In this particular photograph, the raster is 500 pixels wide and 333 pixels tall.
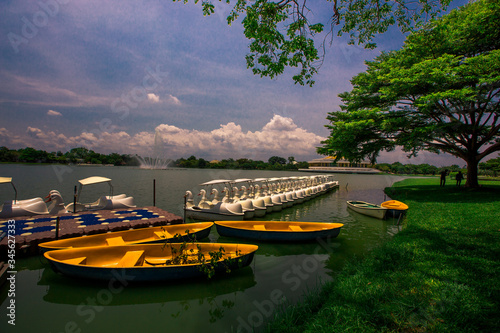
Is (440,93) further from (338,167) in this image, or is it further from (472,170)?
(338,167)

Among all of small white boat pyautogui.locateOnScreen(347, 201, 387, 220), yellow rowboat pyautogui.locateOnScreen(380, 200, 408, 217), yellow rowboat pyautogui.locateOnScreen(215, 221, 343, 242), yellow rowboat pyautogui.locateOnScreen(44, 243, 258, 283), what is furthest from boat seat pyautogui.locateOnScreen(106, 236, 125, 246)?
yellow rowboat pyautogui.locateOnScreen(380, 200, 408, 217)

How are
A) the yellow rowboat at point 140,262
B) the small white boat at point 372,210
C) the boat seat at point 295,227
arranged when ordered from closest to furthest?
1. the yellow rowboat at point 140,262
2. the boat seat at point 295,227
3. the small white boat at point 372,210

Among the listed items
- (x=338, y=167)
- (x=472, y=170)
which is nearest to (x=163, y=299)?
(x=472, y=170)

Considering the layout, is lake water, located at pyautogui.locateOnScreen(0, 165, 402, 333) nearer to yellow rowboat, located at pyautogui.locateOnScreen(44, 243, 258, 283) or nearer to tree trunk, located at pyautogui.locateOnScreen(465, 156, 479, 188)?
Answer: yellow rowboat, located at pyautogui.locateOnScreen(44, 243, 258, 283)

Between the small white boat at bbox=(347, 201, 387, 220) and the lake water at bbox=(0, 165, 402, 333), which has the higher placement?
the small white boat at bbox=(347, 201, 387, 220)

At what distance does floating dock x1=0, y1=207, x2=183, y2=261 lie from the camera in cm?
897

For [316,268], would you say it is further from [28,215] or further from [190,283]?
[28,215]

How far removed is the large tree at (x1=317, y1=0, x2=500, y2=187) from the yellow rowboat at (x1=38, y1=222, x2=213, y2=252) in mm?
18390

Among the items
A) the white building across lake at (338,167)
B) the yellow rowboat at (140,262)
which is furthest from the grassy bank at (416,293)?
the white building across lake at (338,167)

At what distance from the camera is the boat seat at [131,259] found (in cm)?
735

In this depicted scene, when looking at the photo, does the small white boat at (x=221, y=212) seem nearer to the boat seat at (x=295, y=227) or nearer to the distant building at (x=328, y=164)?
the boat seat at (x=295, y=227)

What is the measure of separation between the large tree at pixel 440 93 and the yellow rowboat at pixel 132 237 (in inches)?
724

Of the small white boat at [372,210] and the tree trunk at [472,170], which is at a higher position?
the tree trunk at [472,170]

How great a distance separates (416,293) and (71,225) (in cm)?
1378
